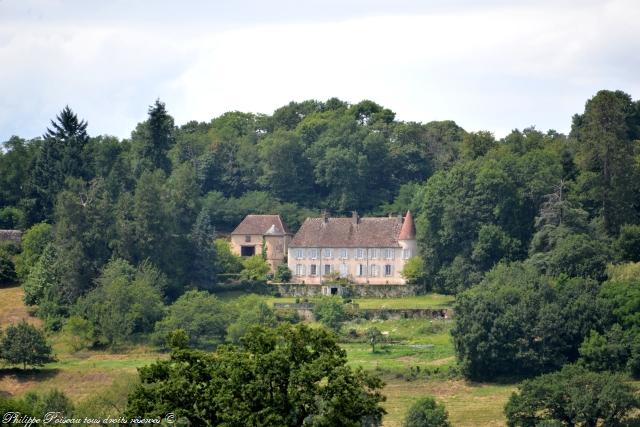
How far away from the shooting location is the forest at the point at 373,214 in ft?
238

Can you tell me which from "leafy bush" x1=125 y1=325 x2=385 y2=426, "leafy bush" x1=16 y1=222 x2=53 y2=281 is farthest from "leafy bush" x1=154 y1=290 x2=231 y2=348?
"leafy bush" x1=125 y1=325 x2=385 y2=426

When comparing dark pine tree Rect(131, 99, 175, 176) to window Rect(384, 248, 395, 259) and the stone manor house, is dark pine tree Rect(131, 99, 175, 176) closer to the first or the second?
the stone manor house

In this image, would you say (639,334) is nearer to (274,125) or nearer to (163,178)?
(163,178)

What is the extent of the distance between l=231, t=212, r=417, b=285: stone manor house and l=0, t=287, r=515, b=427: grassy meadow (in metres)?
7.84

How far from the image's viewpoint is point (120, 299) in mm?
80625

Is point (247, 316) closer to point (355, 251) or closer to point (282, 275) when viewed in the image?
point (282, 275)

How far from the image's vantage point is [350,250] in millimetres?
93125

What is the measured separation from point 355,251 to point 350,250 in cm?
30

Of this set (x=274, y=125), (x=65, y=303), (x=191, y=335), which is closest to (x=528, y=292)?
(x=191, y=335)

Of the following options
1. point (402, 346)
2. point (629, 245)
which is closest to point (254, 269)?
point (402, 346)

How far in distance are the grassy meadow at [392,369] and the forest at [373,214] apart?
1290 millimetres

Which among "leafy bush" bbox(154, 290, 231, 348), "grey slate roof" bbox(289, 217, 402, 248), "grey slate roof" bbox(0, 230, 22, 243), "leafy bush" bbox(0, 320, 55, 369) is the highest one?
"grey slate roof" bbox(289, 217, 402, 248)

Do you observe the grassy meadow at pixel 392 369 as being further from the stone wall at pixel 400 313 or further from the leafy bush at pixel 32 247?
the leafy bush at pixel 32 247

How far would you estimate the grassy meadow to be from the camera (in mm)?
67250
